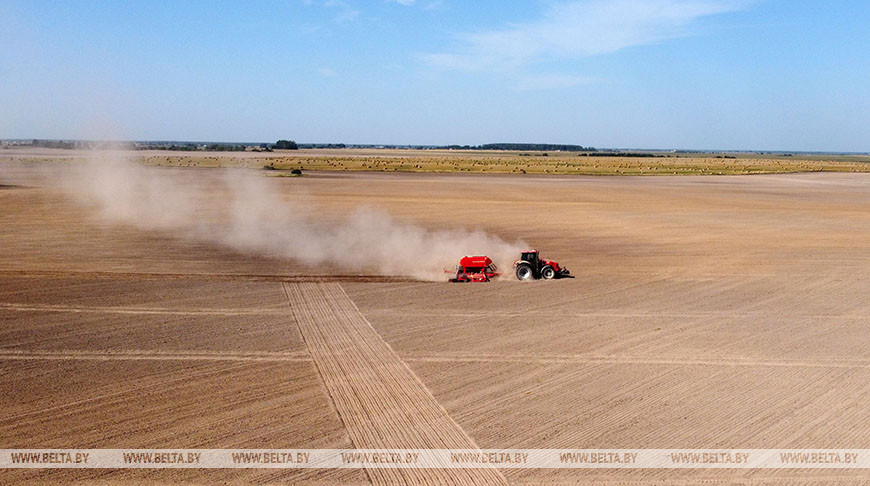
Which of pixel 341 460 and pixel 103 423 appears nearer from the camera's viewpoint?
pixel 341 460

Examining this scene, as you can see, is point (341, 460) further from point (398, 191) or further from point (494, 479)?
point (398, 191)

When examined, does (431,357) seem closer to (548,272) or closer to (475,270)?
(475,270)

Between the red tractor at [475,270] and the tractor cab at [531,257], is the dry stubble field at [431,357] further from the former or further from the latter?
the tractor cab at [531,257]

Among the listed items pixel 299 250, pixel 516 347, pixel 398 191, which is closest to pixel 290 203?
pixel 398 191

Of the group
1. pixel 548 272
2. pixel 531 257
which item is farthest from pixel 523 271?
pixel 548 272

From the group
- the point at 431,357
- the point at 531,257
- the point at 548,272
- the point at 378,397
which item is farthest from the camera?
the point at 531,257

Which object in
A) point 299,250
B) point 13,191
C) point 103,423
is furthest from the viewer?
point 13,191

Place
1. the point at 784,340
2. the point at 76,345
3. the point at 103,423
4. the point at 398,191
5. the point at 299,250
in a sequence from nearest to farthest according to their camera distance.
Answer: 1. the point at 103,423
2. the point at 76,345
3. the point at 784,340
4. the point at 299,250
5. the point at 398,191
